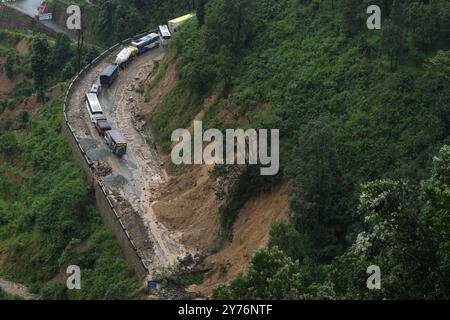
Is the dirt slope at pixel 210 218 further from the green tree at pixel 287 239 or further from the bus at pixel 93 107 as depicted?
the bus at pixel 93 107

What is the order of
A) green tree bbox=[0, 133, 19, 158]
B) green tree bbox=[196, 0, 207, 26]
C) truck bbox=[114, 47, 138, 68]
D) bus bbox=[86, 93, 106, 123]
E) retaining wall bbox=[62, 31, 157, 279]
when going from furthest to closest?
truck bbox=[114, 47, 138, 68]
green tree bbox=[196, 0, 207, 26]
green tree bbox=[0, 133, 19, 158]
bus bbox=[86, 93, 106, 123]
retaining wall bbox=[62, 31, 157, 279]

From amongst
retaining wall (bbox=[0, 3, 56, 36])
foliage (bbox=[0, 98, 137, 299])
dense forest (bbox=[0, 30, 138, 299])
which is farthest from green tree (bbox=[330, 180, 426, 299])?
retaining wall (bbox=[0, 3, 56, 36])

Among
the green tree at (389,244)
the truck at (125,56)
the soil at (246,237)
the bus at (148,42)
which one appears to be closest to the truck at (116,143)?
the soil at (246,237)

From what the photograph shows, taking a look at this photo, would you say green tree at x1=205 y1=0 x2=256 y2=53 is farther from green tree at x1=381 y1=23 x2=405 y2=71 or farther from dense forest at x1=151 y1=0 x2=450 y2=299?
green tree at x1=381 y1=23 x2=405 y2=71

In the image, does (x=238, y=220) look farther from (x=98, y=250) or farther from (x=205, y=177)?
(x=98, y=250)
